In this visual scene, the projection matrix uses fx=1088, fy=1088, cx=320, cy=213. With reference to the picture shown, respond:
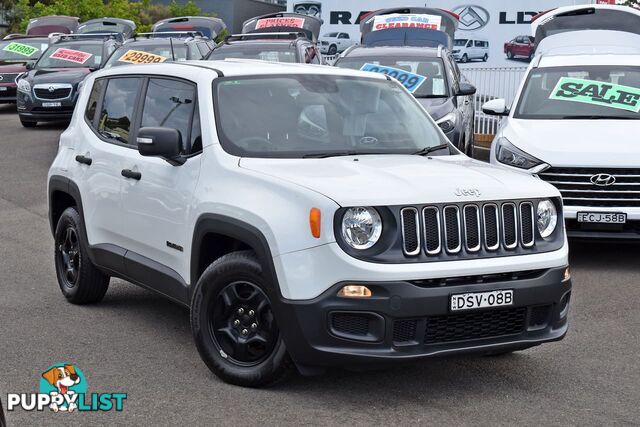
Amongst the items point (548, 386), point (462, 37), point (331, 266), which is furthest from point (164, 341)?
point (462, 37)

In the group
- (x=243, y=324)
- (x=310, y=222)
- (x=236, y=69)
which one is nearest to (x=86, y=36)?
(x=236, y=69)

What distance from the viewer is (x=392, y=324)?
5359 mm

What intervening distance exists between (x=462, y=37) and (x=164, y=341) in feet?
100

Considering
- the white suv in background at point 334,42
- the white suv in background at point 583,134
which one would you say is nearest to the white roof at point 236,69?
the white suv in background at point 583,134

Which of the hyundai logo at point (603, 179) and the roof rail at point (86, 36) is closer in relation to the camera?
the hyundai logo at point (603, 179)

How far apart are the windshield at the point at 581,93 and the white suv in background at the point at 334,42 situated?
26.5m

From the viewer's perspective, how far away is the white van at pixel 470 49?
119 feet

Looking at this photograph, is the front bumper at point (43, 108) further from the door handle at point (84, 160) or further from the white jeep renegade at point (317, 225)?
the white jeep renegade at point (317, 225)

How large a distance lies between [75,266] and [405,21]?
600 inches

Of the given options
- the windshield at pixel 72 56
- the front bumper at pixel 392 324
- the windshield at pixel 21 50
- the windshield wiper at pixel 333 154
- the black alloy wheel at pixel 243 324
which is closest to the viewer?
the front bumper at pixel 392 324

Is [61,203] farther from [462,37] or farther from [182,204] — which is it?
[462,37]

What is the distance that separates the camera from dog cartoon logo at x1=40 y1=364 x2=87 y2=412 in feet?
18.6

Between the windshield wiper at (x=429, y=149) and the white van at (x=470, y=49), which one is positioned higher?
the windshield wiper at (x=429, y=149)

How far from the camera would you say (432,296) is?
Result: 534 cm
